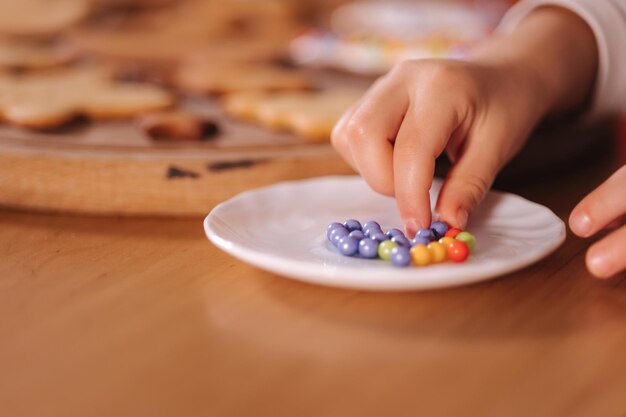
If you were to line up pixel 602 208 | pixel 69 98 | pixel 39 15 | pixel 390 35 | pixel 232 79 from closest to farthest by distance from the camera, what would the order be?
pixel 602 208, pixel 69 98, pixel 232 79, pixel 39 15, pixel 390 35

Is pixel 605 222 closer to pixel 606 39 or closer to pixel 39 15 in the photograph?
pixel 606 39

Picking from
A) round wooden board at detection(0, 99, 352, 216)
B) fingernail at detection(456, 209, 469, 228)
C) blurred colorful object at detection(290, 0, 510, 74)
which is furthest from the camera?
blurred colorful object at detection(290, 0, 510, 74)

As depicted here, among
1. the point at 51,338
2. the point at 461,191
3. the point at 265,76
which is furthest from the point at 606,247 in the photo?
the point at 265,76

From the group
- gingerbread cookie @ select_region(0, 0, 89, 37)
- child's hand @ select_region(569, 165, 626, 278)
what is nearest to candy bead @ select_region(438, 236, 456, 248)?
child's hand @ select_region(569, 165, 626, 278)

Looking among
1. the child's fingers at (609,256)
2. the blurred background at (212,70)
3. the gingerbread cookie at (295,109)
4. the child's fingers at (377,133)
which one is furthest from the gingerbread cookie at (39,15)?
the child's fingers at (609,256)

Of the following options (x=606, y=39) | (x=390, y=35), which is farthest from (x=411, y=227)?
(x=390, y=35)

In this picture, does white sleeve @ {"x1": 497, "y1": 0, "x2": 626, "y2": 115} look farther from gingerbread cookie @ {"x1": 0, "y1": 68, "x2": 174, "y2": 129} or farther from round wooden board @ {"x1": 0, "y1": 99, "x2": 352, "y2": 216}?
gingerbread cookie @ {"x1": 0, "y1": 68, "x2": 174, "y2": 129}
